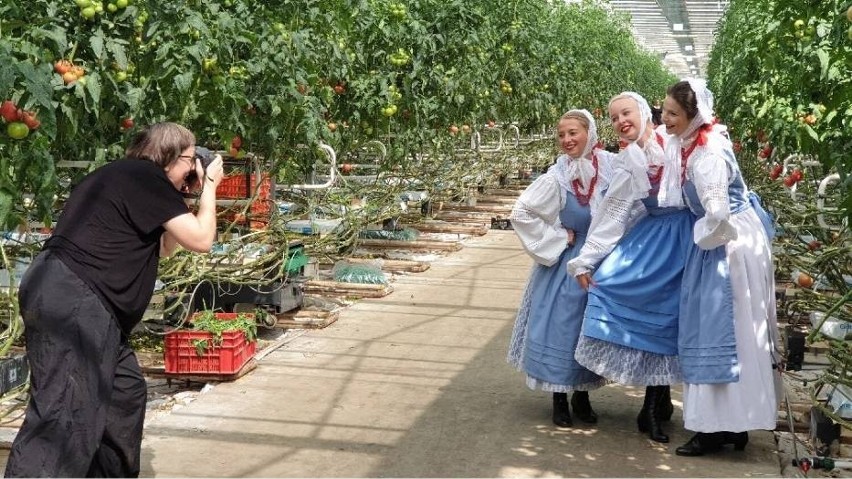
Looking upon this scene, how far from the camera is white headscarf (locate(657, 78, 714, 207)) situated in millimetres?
4211

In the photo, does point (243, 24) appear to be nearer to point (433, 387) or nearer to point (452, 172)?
point (433, 387)

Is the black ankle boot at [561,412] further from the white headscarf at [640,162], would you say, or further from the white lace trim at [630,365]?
the white headscarf at [640,162]

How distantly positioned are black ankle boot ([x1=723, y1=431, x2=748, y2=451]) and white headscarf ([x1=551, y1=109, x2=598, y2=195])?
1.09 m

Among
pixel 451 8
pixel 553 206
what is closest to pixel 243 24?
pixel 553 206

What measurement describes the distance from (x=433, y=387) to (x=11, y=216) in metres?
2.13

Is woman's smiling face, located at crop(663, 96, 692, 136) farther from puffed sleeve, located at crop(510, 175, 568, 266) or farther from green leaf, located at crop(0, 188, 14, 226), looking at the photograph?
→ green leaf, located at crop(0, 188, 14, 226)

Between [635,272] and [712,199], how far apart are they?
0.43m

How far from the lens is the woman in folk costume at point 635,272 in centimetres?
433

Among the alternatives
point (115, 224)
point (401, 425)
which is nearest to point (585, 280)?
point (401, 425)

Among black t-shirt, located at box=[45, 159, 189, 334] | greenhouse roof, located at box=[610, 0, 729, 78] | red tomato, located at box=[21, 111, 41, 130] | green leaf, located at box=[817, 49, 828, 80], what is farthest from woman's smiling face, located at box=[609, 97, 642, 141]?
greenhouse roof, located at box=[610, 0, 729, 78]

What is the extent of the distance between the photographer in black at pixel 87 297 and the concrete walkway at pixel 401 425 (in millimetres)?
999

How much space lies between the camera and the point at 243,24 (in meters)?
5.31

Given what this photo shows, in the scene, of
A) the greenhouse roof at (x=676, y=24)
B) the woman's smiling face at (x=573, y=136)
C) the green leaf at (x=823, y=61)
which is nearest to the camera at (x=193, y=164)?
the woman's smiling face at (x=573, y=136)

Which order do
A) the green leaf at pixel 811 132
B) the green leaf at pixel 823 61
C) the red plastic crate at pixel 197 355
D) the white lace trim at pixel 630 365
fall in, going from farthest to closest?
the green leaf at pixel 811 132, the red plastic crate at pixel 197 355, the green leaf at pixel 823 61, the white lace trim at pixel 630 365
